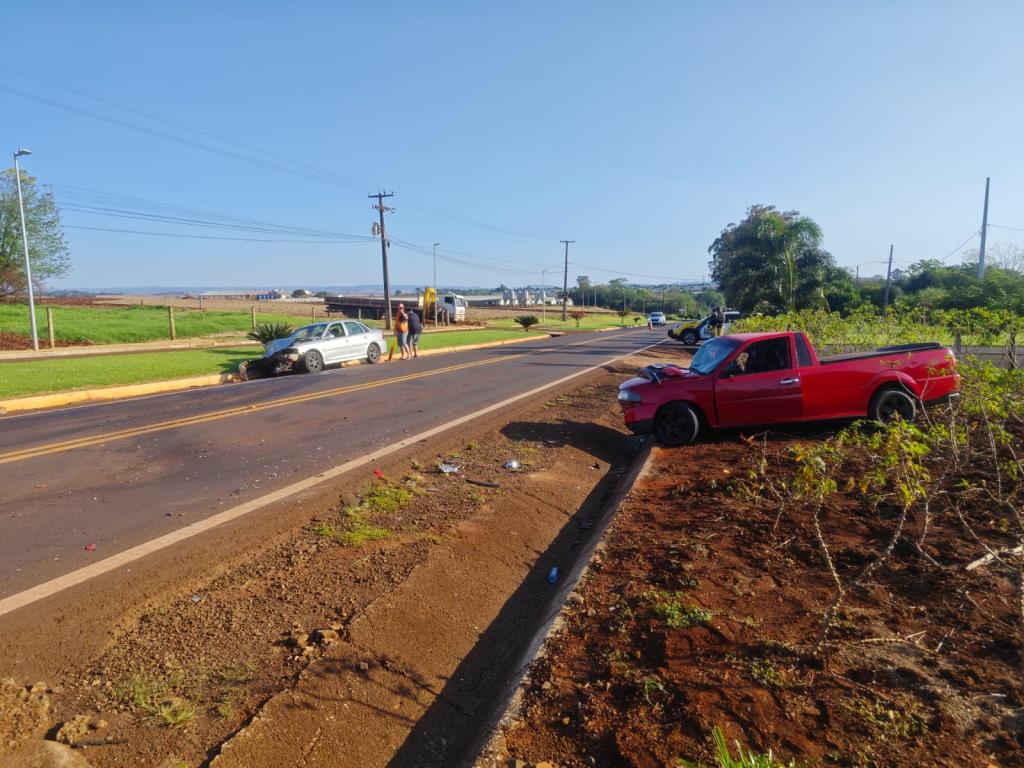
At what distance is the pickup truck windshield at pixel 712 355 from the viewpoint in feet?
29.7

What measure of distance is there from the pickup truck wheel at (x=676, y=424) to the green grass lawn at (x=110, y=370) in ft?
39.2

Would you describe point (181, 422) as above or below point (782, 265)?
below

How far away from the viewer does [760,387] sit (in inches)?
344

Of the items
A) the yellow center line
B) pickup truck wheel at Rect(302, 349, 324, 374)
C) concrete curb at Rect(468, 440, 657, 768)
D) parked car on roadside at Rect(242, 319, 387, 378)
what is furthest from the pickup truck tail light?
parked car on roadside at Rect(242, 319, 387, 378)

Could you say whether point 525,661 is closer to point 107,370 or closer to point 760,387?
point 760,387

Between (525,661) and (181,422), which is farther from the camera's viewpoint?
(181,422)

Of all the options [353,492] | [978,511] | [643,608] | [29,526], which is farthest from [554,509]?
[29,526]

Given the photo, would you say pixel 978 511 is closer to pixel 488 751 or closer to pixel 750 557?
pixel 750 557

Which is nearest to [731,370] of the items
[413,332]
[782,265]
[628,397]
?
[628,397]

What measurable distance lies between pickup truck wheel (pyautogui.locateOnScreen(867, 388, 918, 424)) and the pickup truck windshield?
1.89 metres

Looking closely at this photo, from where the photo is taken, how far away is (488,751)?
2.79 metres

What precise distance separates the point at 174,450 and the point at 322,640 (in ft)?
18.6

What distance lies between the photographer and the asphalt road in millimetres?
5477

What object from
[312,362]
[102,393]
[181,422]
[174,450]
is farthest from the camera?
[312,362]
